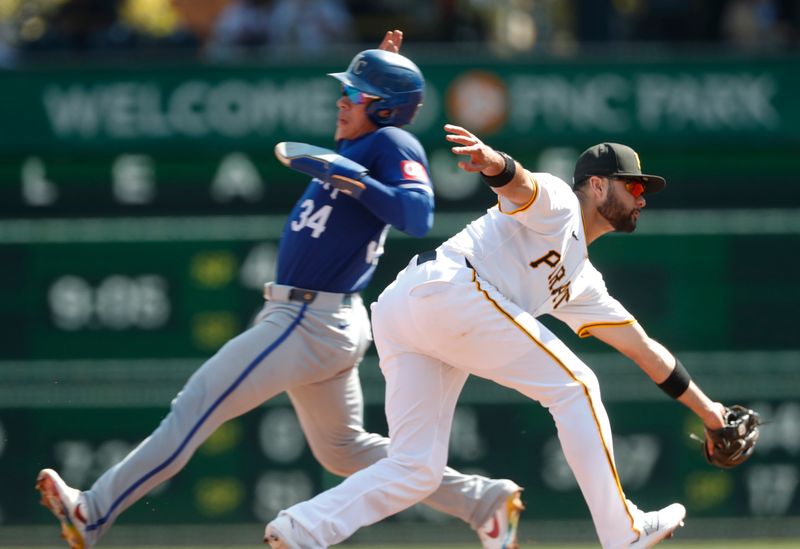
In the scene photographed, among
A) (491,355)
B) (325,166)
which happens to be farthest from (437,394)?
(325,166)

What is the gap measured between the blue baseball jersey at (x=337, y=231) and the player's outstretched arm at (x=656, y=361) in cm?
93

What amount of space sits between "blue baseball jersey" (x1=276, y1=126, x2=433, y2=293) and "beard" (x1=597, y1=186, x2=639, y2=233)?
67 cm

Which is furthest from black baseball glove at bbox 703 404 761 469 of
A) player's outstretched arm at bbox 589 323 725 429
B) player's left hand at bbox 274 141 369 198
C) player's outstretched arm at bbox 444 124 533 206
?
player's left hand at bbox 274 141 369 198

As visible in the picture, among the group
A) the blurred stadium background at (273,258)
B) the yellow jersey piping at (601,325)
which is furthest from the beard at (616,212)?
the blurred stadium background at (273,258)

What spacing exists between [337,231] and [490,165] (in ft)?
3.06

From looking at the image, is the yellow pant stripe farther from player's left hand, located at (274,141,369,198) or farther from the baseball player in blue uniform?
player's left hand, located at (274,141,369,198)

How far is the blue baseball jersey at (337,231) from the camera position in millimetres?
5551

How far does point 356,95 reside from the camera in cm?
Answer: 564

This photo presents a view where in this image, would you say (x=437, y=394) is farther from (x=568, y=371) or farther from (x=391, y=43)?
(x=391, y=43)

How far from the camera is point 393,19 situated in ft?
34.6

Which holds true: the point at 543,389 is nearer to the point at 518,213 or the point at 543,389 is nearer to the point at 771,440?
the point at 518,213

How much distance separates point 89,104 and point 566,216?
13.0 ft

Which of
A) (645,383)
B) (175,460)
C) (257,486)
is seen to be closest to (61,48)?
(257,486)

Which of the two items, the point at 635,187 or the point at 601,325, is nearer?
the point at 635,187
